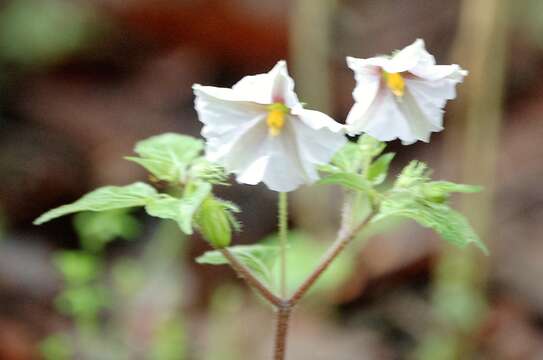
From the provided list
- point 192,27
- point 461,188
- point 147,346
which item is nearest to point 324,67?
point 192,27

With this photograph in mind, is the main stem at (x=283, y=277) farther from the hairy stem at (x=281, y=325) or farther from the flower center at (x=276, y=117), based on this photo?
the flower center at (x=276, y=117)

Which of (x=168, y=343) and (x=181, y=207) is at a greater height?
(x=181, y=207)

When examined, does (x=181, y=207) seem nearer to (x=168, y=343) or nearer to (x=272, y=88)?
(x=272, y=88)

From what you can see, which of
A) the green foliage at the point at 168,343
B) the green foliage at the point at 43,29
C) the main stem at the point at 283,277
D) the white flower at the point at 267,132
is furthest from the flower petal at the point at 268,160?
the green foliage at the point at 43,29

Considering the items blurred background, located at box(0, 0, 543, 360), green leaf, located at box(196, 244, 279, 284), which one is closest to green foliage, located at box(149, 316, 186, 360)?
blurred background, located at box(0, 0, 543, 360)

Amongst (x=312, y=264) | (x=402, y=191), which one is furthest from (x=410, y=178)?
(x=312, y=264)

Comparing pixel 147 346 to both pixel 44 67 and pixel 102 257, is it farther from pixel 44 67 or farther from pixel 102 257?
pixel 44 67

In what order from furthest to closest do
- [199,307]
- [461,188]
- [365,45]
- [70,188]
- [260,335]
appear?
[365,45] < [70,188] < [199,307] < [260,335] < [461,188]

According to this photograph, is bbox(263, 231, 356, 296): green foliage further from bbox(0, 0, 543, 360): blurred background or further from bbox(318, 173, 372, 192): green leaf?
bbox(318, 173, 372, 192): green leaf
